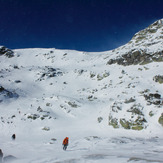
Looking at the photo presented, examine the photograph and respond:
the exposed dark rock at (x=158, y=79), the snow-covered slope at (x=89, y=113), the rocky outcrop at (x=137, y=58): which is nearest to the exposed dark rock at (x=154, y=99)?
the snow-covered slope at (x=89, y=113)

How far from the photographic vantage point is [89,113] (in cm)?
2233

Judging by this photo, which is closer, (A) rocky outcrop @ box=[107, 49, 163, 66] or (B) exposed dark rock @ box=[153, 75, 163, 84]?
(B) exposed dark rock @ box=[153, 75, 163, 84]

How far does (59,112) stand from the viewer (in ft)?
75.8

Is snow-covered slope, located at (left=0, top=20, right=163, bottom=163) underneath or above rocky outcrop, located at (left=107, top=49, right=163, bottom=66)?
underneath

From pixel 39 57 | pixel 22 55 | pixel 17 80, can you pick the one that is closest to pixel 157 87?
pixel 17 80

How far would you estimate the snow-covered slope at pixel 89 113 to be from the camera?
30.8 feet

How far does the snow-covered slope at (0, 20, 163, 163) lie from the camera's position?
9.40 m

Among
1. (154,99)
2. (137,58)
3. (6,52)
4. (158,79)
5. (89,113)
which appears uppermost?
(6,52)

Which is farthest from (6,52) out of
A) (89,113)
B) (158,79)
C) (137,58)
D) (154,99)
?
(154,99)

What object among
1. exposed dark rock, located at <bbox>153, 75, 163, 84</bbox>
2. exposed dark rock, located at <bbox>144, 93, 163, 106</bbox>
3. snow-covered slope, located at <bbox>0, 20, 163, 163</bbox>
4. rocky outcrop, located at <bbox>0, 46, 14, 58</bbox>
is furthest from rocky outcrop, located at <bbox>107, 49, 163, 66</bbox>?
rocky outcrop, located at <bbox>0, 46, 14, 58</bbox>

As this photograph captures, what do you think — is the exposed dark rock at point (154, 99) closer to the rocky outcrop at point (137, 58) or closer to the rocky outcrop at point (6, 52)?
the rocky outcrop at point (137, 58)

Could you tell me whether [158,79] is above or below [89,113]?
above

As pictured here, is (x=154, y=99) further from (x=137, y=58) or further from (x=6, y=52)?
(x=6, y=52)

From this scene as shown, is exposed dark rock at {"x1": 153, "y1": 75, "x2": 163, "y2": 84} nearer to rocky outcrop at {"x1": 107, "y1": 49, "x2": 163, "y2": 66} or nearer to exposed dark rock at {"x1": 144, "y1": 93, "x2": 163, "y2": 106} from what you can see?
exposed dark rock at {"x1": 144, "y1": 93, "x2": 163, "y2": 106}
